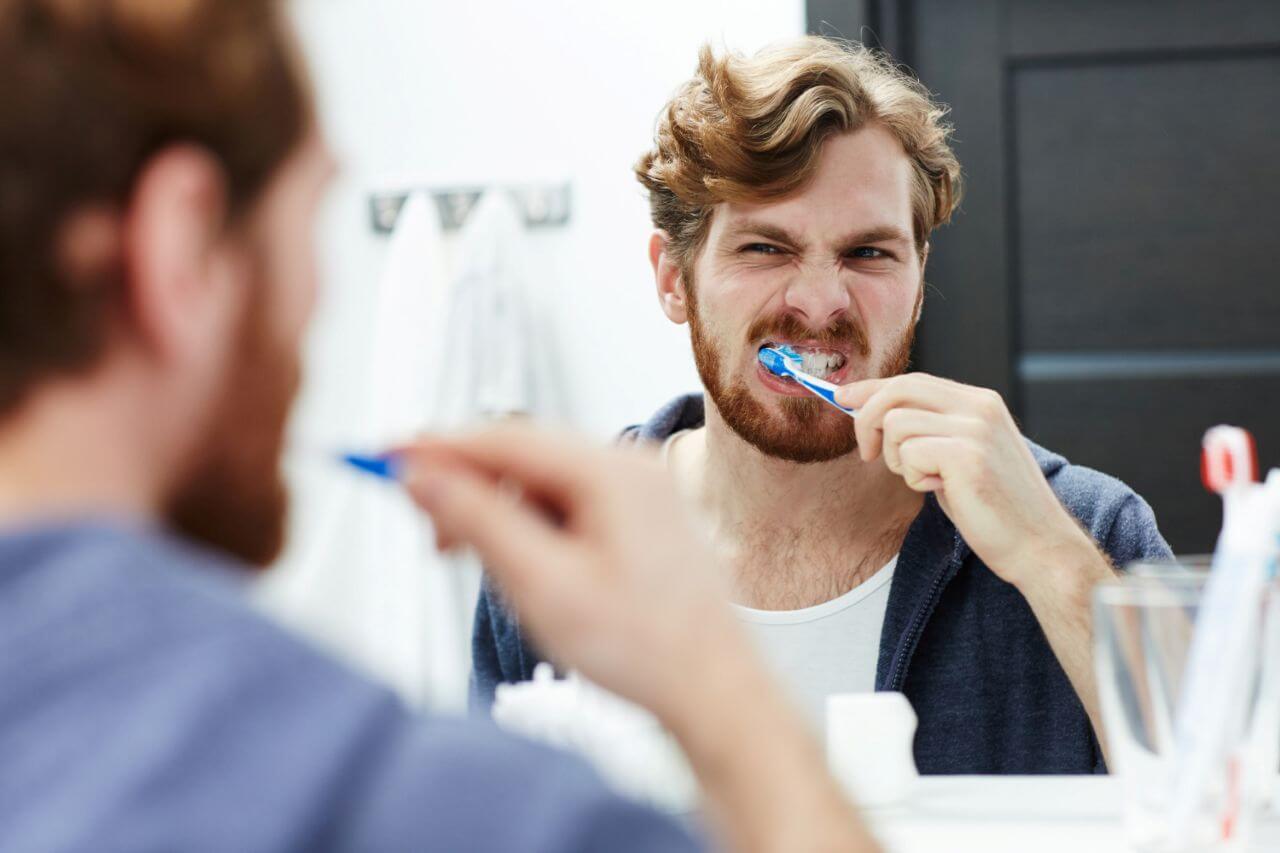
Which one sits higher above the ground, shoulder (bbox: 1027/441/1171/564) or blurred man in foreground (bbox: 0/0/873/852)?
blurred man in foreground (bbox: 0/0/873/852)

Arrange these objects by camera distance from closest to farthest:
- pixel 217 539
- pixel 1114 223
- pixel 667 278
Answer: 1. pixel 217 539
2. pixel 667 278
3. pixel 1114 223

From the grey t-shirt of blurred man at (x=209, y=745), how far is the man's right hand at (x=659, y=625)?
51 millimetres

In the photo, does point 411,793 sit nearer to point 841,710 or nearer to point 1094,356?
point 841,710

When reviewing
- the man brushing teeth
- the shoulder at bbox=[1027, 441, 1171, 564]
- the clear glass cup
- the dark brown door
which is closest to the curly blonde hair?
the man brushing teeth

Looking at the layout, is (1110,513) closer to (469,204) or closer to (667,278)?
(667,278)

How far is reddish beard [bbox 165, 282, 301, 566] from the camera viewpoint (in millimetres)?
352

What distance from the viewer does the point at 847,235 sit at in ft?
4.17

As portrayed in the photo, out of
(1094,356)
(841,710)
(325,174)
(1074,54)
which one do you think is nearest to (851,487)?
(841,710)

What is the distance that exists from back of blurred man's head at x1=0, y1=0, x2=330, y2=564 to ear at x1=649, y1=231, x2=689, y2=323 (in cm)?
108

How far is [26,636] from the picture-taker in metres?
0.27

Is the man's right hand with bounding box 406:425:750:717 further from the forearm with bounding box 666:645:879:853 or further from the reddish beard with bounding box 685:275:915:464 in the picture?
the reddish beard with bounding box 685:275:915:464

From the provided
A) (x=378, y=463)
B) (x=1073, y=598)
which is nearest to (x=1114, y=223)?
(x=1073, y=598)

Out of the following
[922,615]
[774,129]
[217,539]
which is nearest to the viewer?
[217,539]

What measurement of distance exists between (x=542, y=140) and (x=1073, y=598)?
3.49ft
